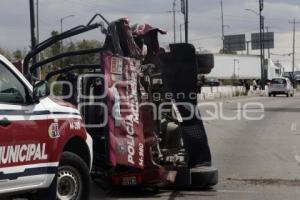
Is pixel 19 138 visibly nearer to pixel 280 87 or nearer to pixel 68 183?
pixel 68 183

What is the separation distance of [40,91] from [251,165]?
22.4 ft

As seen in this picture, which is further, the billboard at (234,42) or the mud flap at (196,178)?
the billboard at (234,42)

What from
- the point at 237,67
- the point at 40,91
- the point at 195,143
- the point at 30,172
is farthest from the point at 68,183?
the point at 237,67

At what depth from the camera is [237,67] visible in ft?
282

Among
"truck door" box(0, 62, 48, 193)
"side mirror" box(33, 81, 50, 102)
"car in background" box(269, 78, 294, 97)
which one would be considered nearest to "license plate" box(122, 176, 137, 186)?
"truck door" box(0, 62, 48, 193)

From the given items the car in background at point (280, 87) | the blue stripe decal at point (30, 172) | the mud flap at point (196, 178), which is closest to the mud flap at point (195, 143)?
the mud flap at point (196, 178)

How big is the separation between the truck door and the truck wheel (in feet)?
1.75

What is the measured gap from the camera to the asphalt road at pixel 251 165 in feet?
31.0

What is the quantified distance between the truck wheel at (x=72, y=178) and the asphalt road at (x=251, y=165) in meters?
1.63

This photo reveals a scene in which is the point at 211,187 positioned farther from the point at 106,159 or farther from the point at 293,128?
the point at 293,128

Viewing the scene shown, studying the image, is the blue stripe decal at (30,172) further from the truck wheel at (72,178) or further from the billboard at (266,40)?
the billboard at (266,40)

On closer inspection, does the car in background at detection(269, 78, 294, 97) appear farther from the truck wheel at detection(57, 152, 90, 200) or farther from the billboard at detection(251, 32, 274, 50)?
the billboard at detection(251, 32, 274, 50)

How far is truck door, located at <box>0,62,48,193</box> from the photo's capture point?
6.20 meters

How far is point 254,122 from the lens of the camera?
81.5 ft
